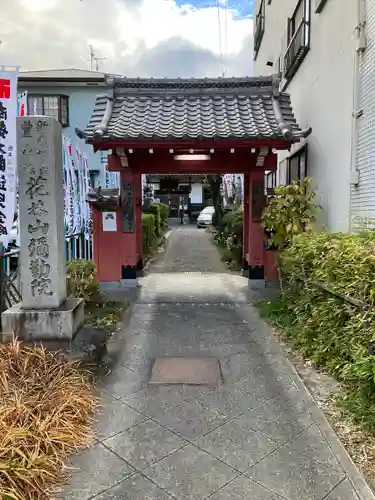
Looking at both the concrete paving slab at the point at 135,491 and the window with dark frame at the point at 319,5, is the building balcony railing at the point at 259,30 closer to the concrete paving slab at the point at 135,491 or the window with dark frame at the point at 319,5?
the window with dark frame at the point at 319,5

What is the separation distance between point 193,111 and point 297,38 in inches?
149

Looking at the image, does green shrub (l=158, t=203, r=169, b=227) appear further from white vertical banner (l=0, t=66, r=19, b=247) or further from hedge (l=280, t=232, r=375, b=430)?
white vertical banner (l=0, t=66, r=19, b=247)

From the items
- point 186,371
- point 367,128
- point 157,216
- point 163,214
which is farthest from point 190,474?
point 163,214

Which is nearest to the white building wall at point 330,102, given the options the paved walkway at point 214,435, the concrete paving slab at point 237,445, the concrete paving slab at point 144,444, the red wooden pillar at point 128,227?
the paved walkway at point 214,435

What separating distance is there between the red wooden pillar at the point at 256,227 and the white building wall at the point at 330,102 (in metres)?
1.31

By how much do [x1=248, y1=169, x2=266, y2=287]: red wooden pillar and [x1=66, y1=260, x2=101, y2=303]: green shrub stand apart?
393cm

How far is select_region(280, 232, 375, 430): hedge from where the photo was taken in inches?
153

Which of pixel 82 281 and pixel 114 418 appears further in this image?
pixel 82 281

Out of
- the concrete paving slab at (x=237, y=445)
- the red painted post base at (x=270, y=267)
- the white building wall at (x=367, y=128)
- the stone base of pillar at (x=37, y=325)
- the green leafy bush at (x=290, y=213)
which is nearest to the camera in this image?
the concrete paving slab at (x=237, y=445)

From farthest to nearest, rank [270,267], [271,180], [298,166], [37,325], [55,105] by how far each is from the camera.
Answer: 1. [55,105]
2. [271,180]
3. [298,166]
4. [270,267]
5. [37,325]

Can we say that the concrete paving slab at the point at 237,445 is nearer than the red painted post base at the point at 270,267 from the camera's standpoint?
Yes

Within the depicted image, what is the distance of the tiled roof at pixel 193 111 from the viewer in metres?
8.73

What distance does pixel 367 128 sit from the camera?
6.66 metres

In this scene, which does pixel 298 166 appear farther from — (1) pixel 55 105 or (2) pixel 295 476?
(1) pixel 55 105
